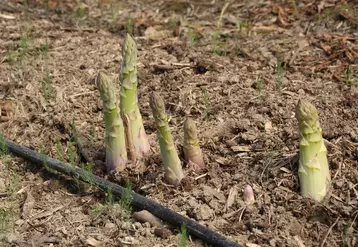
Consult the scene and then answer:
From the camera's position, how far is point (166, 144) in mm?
3699

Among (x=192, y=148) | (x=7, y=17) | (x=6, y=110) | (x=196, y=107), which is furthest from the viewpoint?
(x=7, y=17)

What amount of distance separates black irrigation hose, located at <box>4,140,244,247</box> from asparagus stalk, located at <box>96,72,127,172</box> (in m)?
0.17

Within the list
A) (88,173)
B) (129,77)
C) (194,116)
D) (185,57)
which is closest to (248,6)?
(185,57)

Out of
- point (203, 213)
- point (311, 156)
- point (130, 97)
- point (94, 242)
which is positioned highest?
point (130, 97)

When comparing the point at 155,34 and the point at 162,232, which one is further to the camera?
the point at 155,34

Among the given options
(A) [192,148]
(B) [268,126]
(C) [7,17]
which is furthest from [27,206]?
(C) [7,17]

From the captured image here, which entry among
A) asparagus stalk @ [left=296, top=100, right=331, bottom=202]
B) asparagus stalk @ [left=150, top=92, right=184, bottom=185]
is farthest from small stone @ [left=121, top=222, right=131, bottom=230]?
asparagus stalk @ [left=296, top=100, right=331, bottom=202]

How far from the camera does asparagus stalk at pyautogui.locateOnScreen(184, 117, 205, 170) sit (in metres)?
3.74

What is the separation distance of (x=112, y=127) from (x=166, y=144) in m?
0.38

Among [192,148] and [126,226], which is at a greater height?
[192,148]

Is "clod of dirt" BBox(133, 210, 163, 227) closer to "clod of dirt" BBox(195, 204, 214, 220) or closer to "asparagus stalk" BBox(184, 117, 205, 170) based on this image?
"clod of dirt" BBox(195, 204, 214, 220)

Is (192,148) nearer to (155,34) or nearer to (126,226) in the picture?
(126,226)

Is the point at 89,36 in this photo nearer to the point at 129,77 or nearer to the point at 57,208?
the point at 129,77

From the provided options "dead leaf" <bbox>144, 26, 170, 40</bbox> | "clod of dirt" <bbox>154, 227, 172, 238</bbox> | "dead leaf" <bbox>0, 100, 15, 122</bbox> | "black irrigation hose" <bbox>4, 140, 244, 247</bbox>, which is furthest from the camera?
"dead leaf" <bbox>144, 26, 170, 40</bbox>
